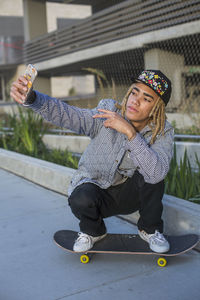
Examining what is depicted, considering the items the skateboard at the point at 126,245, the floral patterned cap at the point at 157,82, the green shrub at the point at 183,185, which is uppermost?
the floral patterned cap at the point at 157,82

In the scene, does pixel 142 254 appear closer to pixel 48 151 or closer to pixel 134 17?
pixel 48 151

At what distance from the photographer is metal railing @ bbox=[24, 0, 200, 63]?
916cm

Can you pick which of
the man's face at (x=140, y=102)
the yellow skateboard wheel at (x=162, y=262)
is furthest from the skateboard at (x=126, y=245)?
the man's face at (x=140, y=102)

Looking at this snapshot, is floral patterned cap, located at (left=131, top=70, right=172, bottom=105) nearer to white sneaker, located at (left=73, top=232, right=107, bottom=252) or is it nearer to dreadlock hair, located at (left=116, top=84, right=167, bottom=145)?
dreadlock hair, located at (left=116, top=84, right=167, bottom=145)

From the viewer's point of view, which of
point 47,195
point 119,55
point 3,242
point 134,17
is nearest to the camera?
point 3,242

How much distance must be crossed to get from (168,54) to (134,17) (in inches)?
64.3

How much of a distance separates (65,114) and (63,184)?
6.65ft

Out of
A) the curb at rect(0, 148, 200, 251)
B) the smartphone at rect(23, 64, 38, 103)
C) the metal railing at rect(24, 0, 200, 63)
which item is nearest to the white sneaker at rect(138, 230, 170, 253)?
the curb at rect(0, 148, 200, 251)

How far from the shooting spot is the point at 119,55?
39.9ft

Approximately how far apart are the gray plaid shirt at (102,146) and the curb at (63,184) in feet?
1.80

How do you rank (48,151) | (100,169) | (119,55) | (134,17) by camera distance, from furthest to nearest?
(119,55), (134,17), (48,151), (100,169)

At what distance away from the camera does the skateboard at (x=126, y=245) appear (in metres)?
2.66

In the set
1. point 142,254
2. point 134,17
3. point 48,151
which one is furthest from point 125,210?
point 134,17

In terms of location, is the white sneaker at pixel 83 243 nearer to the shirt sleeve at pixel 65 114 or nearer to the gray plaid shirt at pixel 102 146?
the gray plaid shirt at pixel 102 146
